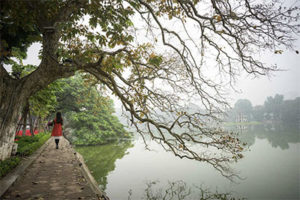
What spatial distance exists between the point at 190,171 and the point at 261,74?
27.4 feet

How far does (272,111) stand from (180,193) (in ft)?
261

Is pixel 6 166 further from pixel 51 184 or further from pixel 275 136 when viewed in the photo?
pixel 275 136

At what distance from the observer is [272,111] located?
70.9m

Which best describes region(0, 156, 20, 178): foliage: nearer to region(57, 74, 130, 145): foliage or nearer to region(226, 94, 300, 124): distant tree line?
region(57, 74, 130, 145): foliage

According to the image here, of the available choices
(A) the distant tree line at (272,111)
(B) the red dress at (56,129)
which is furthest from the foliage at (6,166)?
A: (A) the distant tree line at (272,111)

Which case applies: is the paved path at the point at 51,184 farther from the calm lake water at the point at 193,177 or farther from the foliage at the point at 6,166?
the calm lake water at the point at 193,177

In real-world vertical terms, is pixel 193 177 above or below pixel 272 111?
below

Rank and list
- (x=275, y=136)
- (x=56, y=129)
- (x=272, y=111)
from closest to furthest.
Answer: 1. (x=56, y=129)
2. (x=275, y=136)
3. (x=272, y=111)

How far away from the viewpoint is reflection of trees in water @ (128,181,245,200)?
23.7 ft

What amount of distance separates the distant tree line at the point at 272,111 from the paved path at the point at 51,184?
196ft

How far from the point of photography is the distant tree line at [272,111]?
6231 cm

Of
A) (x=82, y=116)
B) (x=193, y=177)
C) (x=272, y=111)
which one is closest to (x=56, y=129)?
(x=193, y=177)

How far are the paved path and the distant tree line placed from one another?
5984 cm

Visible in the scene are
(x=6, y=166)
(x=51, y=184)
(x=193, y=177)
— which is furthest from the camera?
(x=193, y=177)
